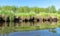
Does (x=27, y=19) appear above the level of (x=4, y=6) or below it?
below

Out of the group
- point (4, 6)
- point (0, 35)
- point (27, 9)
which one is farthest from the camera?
point (27, 9)

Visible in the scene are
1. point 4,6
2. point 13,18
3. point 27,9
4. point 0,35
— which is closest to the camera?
point 0,35

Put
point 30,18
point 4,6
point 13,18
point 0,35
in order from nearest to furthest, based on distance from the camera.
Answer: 1. point 0,35
2. point 13,18
3. point 30,18
4. point 4,6

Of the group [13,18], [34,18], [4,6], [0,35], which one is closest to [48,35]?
[0,35]

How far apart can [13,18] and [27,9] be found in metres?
14.9

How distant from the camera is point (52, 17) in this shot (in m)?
37.7

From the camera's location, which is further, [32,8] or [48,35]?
[32,8]

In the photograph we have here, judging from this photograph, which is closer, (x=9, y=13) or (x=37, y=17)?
(x=9, y=13)

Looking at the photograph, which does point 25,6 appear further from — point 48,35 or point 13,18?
point 48,35

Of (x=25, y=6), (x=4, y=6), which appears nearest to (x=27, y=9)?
(x=25, y=6)

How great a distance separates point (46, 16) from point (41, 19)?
5.20 ft

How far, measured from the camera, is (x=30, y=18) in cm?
3559

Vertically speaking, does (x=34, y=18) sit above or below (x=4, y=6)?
below

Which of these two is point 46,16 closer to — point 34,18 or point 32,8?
point 34,18
